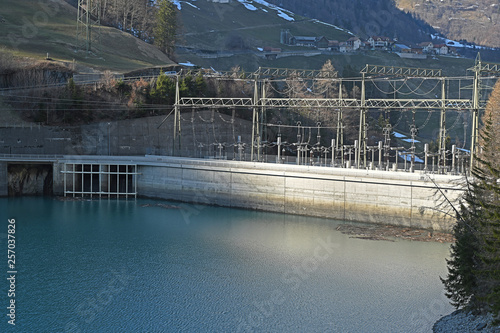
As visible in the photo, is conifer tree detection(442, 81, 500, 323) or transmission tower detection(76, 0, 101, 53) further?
transmission tower detection(76, 0, 101, 53)

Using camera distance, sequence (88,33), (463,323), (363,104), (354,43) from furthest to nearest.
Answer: (354,43)
(88,33)
(363,104)
(463,323)

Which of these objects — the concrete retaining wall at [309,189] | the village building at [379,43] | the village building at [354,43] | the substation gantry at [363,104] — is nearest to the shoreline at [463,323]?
the substation gantry at [363,104]

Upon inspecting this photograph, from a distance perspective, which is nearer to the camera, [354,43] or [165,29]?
[165,29]

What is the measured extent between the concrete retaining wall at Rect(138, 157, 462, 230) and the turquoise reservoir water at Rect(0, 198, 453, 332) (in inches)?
117

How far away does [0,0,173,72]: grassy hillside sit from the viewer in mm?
76875

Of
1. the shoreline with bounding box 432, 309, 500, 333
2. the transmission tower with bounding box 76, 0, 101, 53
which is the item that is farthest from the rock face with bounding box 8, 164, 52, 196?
the shoreline with bounding box 432, 309, 500, 333

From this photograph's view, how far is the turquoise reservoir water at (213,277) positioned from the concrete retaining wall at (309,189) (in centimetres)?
297

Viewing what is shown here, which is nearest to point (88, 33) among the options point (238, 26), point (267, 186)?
point (267, 186)

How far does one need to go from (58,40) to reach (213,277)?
5856cm

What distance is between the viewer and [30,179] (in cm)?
5884

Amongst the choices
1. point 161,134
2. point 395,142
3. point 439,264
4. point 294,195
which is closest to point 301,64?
point 395,142

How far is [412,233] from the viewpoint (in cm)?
4372

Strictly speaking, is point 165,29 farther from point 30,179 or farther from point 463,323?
point 463,323

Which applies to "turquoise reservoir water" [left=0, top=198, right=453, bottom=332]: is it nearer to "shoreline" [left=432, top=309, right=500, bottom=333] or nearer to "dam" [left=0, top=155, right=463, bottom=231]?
"shoreline" [left=432, top=309, right=500, bottom=333]
